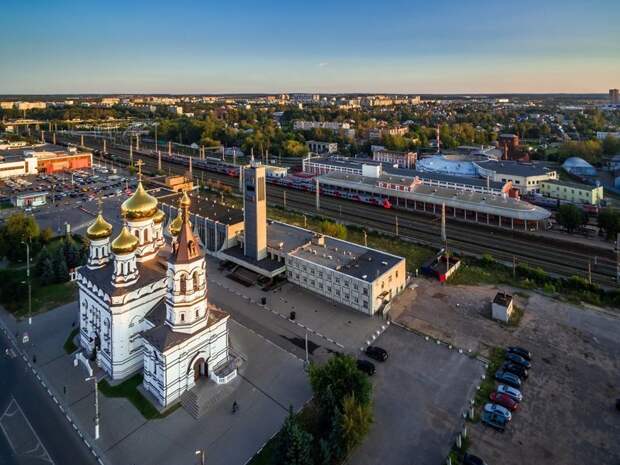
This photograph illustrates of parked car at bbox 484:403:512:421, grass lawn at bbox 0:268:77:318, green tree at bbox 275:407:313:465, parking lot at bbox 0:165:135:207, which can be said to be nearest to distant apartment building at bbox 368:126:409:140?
parking lot at bbox 0:165:135:207

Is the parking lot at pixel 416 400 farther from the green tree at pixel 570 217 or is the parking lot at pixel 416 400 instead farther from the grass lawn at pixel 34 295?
the green tree at pixel 570 217

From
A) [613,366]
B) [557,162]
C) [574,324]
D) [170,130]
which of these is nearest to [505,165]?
[557,162]

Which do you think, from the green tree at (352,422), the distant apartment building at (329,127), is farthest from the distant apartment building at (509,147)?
the green tree at (352,422)

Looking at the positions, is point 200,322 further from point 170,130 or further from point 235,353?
point 170,130

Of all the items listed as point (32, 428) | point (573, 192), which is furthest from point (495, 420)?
point (573, 192)

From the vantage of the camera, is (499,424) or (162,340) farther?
(162,340)

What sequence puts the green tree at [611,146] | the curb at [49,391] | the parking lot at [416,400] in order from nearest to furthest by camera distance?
the parking lot at [416,400], the curb at [49,391], the green tree at [611,146]

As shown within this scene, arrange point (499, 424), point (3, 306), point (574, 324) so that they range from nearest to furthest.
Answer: point (499, 424) → point (574, 324) → point (3, 306)
